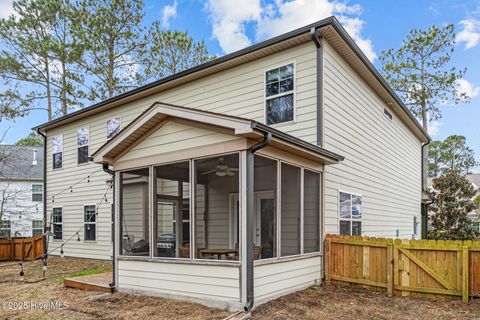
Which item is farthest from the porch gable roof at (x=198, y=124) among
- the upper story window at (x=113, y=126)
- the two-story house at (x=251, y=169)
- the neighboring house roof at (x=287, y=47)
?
the upper story window at (x=113, y=126)

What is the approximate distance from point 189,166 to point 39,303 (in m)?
3.64

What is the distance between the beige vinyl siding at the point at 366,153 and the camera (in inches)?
321

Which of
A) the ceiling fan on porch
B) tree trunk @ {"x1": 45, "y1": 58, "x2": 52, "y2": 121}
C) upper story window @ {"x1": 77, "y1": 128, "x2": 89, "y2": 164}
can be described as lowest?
the ceiling fan on porch

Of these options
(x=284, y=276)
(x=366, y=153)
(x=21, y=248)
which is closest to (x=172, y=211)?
(x=284, y=276)

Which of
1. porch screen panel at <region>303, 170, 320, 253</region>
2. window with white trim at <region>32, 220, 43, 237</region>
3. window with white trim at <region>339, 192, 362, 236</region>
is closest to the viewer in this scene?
porch screen panel at <region>303, 170, 320, 253</region>

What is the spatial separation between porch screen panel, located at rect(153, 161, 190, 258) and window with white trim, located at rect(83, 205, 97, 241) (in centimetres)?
581

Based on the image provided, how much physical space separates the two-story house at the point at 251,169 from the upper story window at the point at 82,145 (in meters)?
2.47

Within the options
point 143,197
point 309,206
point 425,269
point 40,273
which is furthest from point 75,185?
point 425,269

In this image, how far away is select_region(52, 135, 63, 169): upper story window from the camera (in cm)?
1422

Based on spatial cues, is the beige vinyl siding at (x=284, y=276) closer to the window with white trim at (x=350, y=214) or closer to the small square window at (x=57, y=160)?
the window with white trim at (x=350, y=214)

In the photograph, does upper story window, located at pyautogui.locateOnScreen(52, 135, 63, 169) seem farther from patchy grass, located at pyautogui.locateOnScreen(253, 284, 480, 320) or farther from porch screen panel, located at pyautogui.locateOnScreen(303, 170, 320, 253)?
patchy grass, located at pyautogui.locateOnScreen(253, 284, 480, 320)

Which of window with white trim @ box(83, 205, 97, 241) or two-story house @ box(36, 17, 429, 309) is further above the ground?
two-story house @ box(36, 17, 429, 309)

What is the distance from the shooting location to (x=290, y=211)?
268 inches

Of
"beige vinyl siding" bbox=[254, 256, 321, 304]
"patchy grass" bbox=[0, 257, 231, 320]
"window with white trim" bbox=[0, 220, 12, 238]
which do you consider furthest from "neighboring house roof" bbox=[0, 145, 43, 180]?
"beige vinyl siding" bbox=[254, 256, 321, 304]
